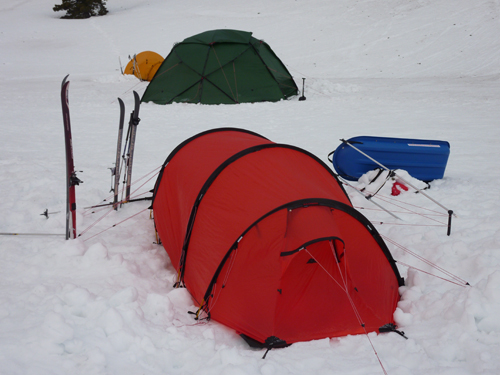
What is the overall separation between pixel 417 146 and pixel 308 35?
52.6 ft

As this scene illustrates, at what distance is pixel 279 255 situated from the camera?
314 centimetres

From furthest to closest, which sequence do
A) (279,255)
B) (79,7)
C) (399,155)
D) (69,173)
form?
1. (79,7)
2. (399,155)
3. (69,173)
4. (279,255)

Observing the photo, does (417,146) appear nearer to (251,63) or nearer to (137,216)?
(137,216)

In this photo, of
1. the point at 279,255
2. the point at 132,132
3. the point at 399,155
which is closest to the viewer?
the point at 279,255

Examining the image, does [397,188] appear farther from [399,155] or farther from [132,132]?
[132,132]

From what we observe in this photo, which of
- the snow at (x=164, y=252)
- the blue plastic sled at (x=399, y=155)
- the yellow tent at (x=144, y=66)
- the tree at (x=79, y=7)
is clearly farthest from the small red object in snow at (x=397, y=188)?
the tree at (x=79, y=7)

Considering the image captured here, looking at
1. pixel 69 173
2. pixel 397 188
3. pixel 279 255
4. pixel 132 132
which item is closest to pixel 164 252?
pixel 69 173

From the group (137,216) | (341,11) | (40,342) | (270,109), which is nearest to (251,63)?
(270,109)

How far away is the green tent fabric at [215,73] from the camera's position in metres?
11.0

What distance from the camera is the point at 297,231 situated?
3.16 metres

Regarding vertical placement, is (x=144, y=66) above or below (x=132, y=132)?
above

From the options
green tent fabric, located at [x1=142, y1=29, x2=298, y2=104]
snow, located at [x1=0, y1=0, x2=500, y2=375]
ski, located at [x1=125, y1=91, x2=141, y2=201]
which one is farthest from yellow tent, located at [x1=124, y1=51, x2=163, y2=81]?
ski, located at [x1=125, y1=91, x2=141, y2=201]

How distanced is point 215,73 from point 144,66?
465cm

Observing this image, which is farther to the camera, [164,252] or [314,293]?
[164,252]
